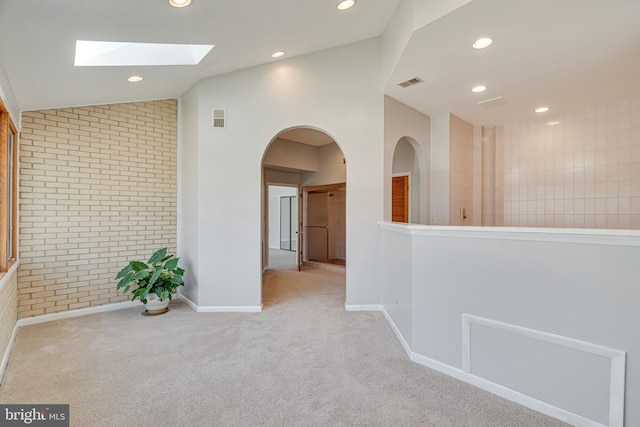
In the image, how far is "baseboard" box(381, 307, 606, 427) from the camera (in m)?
1.97

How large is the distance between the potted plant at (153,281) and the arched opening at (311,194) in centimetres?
270

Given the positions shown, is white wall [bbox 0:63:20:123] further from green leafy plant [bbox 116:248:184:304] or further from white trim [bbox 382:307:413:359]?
white trim [bbox 382:307:413:359]

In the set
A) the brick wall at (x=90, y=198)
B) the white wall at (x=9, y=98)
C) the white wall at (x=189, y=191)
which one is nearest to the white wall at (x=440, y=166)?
the white wall at (x=189, y=191)

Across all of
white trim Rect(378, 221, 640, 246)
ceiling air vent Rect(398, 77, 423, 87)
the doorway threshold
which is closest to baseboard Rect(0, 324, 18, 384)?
white trim Rect(378, 221, 640, 246)

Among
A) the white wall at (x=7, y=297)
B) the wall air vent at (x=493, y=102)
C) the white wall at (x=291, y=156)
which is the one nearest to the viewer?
the white wall at (x=7, y=297)

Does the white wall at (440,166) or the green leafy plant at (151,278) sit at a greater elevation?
the white wall at (440,166)

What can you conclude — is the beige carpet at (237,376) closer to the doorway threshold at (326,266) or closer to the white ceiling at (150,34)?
the white ceiling at (150,34)

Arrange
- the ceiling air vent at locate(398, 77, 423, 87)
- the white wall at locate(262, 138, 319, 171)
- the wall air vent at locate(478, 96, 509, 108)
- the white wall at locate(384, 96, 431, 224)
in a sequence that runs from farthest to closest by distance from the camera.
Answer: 1. the white wall at locate(262, 138, 319, 171)
2. the white wall at locate(384, 96, 431, 224)
3. the wall air vent at locate(478, 96, 509, 108)
4. the ceiling air vent at locate(398, 77, 423, 87)

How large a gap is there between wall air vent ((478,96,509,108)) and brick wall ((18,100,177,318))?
4.25 metres

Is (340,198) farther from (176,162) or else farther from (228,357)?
(228,357)

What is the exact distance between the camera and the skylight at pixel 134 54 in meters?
2.93

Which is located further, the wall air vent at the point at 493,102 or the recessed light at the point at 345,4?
the wall air vent at the point at 493,102

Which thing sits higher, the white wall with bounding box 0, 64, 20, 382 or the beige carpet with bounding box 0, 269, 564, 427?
the white wall with bounding box 0, 64, 20, 382

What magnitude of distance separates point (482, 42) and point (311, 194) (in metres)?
5.67
